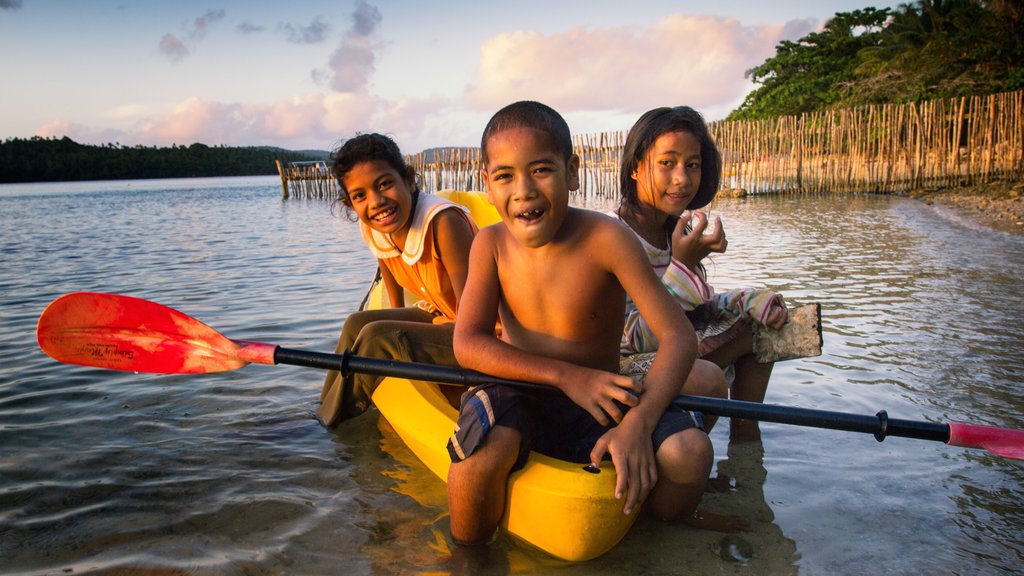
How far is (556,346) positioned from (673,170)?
961mm

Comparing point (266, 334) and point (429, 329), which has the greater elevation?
point (429, 329)

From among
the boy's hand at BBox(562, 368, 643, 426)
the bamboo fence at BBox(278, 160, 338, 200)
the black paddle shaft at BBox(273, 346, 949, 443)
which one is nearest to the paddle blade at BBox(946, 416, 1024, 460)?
the black paddle shaft at BBox(273, 346, 949, 443)

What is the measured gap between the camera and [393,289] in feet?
11.3

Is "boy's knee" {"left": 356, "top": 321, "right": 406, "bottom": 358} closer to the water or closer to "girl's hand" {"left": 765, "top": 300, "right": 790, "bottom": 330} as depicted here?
the water

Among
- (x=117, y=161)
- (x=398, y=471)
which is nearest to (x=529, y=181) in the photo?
(x=398, y=471)

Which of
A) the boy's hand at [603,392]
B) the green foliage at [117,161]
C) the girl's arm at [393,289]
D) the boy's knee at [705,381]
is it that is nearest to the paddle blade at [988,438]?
the boy's knee at [705,381]

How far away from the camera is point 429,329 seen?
2812mm

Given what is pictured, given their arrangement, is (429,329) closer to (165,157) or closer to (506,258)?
(506,258)

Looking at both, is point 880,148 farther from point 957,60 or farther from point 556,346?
point 556,346

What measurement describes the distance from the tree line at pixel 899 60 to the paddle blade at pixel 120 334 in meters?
20.4

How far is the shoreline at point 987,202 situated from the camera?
880cm

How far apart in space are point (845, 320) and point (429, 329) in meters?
3.08

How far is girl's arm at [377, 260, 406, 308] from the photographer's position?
11.2ft

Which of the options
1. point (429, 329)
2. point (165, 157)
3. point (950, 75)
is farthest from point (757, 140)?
point (165, 157)
